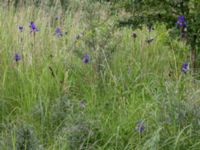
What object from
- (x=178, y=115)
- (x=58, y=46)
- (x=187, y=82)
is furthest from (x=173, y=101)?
(x=58, y=46)

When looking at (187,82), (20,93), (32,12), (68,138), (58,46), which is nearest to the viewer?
(68,138)

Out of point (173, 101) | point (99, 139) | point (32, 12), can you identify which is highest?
point (32, 12)

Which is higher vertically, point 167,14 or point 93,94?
point 167,14

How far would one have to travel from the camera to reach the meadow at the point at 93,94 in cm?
305

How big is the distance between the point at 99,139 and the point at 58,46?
223 centimetres

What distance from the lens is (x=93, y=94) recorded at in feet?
12.3

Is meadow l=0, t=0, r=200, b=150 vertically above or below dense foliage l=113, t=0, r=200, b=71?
below

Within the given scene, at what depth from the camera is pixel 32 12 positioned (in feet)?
21.4

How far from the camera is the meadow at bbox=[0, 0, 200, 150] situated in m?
3.05

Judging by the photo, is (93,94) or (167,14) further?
(167,14)

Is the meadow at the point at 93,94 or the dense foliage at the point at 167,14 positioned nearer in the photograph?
the meadow at the point at 93,94

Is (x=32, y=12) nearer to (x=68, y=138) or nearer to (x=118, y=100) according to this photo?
(x=118, y=100)

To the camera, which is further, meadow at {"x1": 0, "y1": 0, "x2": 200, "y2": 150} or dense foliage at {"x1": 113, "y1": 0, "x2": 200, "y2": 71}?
dense foliage at {"x1": 113, "y1": 0, "x2": 200, "y2": 71}

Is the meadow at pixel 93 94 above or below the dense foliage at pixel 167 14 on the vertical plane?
below
